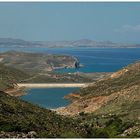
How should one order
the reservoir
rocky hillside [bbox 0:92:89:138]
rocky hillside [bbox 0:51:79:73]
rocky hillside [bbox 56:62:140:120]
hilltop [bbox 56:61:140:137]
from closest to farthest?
rocky hillside [bbox 0:92:89:138] → hilltop [bbox 56:61:140:137] → rocky hillside [bbox 56:62:140:120] → the reservoir → rocky hillside [bbox 0:51:79:73]

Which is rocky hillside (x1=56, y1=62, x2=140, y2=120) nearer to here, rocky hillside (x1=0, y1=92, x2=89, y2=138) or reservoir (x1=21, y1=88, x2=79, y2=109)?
reservoir (x1=21, y1=88, x2=79, y2=109)

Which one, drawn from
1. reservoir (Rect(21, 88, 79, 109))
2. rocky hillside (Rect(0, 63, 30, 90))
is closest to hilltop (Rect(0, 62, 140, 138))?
reservoir (Rect(21, 88, 79, 109))

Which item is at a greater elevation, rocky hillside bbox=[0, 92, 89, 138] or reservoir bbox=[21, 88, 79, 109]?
rocky hillside bbox=[0, 92, 89, 138]

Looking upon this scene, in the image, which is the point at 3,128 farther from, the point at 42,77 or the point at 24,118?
the point at 42,77

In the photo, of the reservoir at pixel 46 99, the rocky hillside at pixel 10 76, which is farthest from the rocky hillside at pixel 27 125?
the rocky hillside at pixel 10 76

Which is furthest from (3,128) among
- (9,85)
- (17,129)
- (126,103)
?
(9,85)

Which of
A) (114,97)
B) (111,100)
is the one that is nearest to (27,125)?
(111,100)

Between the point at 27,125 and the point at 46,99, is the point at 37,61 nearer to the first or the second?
the point at 46,99

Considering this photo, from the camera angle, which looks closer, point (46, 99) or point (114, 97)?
point (114, 97)

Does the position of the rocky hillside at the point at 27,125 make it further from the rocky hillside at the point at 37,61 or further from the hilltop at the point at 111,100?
the rocky hillside at the point at 37,61
